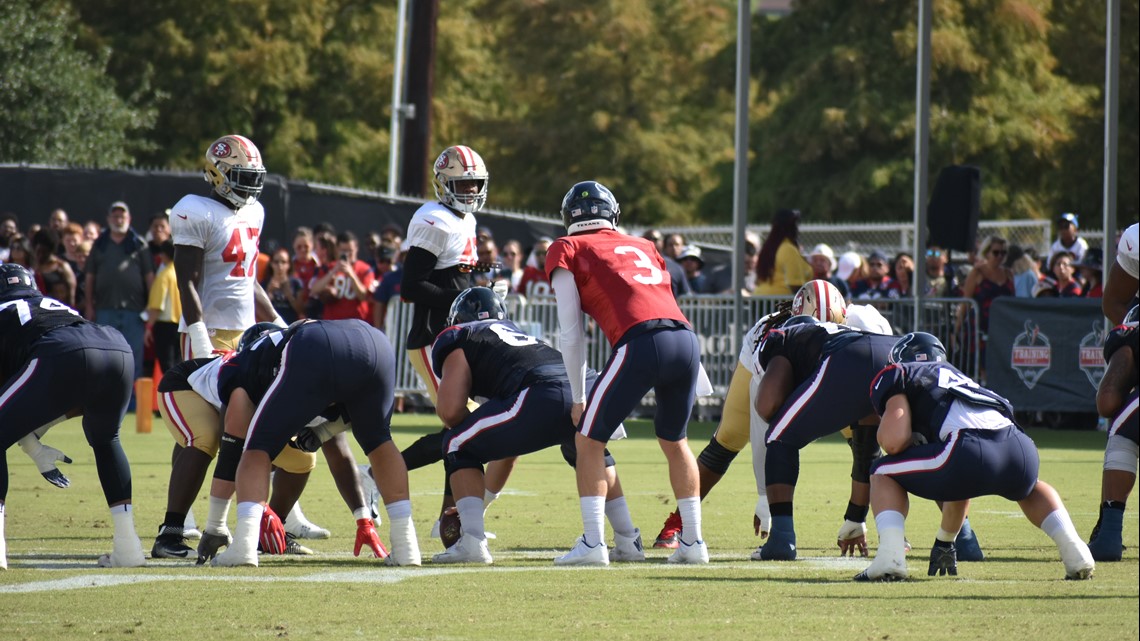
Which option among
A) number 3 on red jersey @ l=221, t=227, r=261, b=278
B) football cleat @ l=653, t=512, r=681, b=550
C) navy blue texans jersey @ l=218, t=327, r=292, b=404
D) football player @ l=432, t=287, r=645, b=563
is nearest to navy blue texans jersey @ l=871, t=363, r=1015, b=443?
football player @ l=432, t=287, r=645, b=563

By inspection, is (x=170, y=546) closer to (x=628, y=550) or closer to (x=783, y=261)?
(x=628, y=550)

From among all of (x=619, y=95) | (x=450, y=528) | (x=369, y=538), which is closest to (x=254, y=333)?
(x=369, y=538)

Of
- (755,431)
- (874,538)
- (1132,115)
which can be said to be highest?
(1132,115)

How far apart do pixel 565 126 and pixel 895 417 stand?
33579 millimetres

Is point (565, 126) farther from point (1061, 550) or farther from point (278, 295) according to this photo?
point (1061, 550)

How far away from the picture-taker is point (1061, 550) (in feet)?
24.3

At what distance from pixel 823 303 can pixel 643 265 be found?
113 centimetres

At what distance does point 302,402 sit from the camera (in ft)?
25.3

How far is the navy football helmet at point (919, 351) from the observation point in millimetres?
7582

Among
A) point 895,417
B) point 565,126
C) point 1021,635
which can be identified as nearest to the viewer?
point 1021,635

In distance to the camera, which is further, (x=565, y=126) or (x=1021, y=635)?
(x=565, y=126)

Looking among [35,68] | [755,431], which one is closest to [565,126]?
[35,68]

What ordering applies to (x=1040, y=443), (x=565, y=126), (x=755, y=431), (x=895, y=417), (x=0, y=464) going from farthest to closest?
(x=565, y=126), (x=1040, y=443), (x=755, y=431), (x=0, y=464), (x=895, y=417)

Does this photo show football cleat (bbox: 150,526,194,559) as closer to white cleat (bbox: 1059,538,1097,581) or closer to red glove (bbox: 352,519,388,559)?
red glove (bbox: 352,519,388,559)
